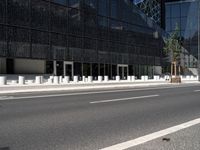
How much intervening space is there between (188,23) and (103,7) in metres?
35.6

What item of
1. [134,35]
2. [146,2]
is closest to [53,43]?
[134,35]

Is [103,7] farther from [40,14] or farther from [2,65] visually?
[2,65]

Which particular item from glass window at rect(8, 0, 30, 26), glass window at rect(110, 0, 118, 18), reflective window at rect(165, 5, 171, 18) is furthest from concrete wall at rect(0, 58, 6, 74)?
reflective window at rect(165, 5, 171, 18)

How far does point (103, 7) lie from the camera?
5269 cm

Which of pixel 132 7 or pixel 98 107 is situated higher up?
pixel 132 7

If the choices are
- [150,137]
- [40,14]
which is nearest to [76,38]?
[40,14]

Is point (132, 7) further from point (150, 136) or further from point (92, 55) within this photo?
point (150, 136)

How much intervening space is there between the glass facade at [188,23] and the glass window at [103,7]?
32.9 metres

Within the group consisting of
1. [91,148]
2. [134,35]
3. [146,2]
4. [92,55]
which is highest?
[146,2]

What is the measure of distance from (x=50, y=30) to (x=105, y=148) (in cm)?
3632

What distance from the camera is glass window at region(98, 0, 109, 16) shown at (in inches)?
2045

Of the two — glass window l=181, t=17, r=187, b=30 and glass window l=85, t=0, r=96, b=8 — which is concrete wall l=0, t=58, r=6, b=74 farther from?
glass window l=181, t=17, r=187, b=30

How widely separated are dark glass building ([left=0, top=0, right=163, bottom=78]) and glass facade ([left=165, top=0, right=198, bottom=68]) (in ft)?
63.0

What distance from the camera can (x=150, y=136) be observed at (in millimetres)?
8172
